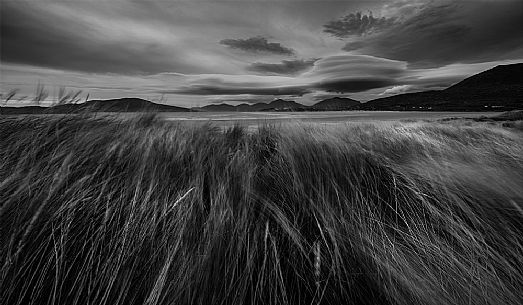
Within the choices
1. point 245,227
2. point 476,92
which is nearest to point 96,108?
point 245,227

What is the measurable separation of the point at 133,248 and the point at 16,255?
352 mm

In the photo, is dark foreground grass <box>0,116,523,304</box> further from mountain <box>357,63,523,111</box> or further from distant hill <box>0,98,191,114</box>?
mountain <box>357,63,523,111</box>

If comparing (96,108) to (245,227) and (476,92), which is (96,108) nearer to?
(245,227)

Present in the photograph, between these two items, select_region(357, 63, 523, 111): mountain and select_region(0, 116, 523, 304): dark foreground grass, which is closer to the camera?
select_region(0, 116, 523, 304): dark foreground grass

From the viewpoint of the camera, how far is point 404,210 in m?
1.29

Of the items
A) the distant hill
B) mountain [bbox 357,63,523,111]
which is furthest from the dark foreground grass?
mountain [bbox 357,63,523,111]

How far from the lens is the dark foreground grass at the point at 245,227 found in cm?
85

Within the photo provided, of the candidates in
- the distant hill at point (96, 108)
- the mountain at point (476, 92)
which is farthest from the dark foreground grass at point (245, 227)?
the mountain at point (476, 92)

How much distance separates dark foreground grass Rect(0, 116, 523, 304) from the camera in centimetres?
85

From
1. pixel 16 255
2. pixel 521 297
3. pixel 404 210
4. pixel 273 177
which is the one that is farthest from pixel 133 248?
pixel 521 297

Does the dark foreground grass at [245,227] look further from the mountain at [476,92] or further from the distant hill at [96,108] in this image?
the mountain at [476,92]

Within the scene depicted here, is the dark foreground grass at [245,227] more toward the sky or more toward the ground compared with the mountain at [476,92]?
more toward the ground

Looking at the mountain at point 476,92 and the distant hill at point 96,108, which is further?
the mountain at point 476,92

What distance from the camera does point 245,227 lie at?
1.00 metres
